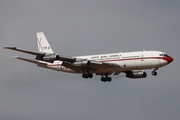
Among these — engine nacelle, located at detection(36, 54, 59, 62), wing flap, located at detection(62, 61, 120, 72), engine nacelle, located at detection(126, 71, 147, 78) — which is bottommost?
engine nacelle, located at detection(126, 71, 147, 78)

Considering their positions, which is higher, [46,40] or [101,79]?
[46,40]

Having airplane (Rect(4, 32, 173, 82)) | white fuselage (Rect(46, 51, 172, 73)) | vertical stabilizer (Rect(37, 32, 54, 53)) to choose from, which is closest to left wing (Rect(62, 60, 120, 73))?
airplane (Rect(4, 32, 173, 82))

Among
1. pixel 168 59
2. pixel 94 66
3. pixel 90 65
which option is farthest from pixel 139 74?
pixel 90 65

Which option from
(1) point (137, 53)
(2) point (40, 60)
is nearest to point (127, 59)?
(1) point (137, 53)

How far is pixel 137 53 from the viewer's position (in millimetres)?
100625

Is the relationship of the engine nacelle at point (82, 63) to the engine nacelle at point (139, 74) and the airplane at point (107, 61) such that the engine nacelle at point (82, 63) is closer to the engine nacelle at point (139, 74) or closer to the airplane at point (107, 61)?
the airplane at point (107, 61)

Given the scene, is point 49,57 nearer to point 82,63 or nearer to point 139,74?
point 82,63

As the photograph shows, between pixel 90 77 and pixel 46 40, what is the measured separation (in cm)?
1713

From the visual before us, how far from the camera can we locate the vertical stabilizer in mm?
115188

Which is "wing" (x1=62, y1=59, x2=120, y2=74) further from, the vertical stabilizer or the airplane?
the vertical stabilizer

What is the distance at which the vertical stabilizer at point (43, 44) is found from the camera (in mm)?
115188

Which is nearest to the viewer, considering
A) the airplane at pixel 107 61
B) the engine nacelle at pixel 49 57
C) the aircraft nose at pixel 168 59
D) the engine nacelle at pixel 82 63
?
the engine nacelle at pixel 49 57

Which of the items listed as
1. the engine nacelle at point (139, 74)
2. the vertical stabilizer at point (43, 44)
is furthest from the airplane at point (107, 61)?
the vertical stabilizer at point (43, 44)

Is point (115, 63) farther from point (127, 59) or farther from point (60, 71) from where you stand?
point (60, 71)
